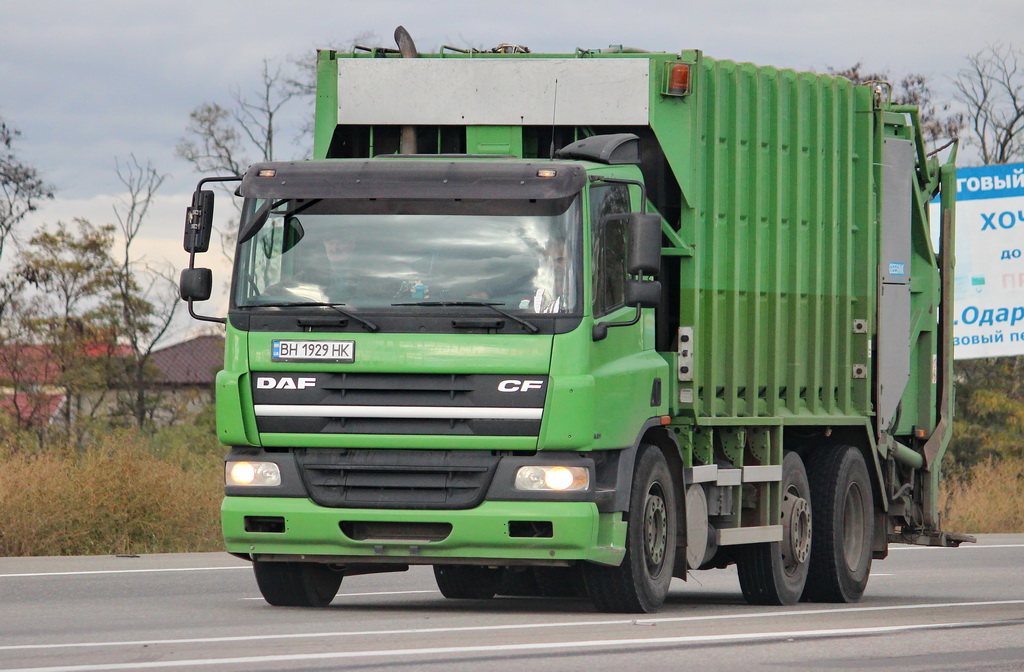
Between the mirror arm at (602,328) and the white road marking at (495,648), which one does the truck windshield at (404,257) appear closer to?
the mirror arm at (602,328)

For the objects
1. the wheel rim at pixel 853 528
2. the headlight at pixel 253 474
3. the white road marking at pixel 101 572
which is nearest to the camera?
the headlight at pixel 253 474

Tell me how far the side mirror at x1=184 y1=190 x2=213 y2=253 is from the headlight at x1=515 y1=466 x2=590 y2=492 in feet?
7.71

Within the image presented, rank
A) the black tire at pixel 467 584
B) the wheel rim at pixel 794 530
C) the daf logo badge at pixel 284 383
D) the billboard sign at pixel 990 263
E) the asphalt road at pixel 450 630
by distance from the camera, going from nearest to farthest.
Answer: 1. the asphalt road at pixel 450 630
2. the daf logo badge at pixel 284 383
3. the black tire at pixel 467 584
4. the wheel rim at pixel 794 530
5. the billboard sign at pixel 990 263

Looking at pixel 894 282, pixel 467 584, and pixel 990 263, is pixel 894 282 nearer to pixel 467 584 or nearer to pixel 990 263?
pixel 467 584

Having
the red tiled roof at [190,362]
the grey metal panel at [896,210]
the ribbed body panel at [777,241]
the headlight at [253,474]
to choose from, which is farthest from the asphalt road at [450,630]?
the red tiled roof at [190,362]

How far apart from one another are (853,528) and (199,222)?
6.06 metres

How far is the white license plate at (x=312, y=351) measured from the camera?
10.4 m

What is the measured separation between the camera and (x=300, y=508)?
1058 centimetres

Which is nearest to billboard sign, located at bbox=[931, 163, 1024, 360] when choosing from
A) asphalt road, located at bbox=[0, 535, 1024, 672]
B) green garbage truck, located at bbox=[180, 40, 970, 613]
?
asphalt road, located at bbox=[0, 535, 1024, 672]

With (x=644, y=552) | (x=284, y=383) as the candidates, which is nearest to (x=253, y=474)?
(x=284, y=383)

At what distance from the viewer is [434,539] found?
34.4 feet

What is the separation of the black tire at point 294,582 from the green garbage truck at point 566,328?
2 centimetres

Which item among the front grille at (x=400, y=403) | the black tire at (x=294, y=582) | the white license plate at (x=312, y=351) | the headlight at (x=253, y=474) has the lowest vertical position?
the black tire at (x=294, y=582)

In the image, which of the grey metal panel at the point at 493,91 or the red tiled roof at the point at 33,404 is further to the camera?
the red tiled roof at the point at 33,404
